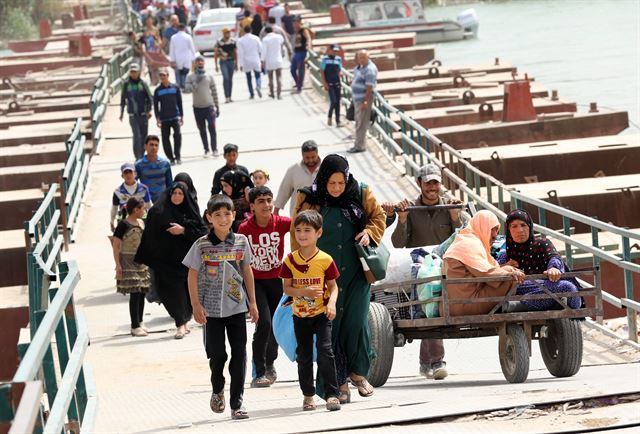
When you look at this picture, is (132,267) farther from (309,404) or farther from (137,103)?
(137,103)

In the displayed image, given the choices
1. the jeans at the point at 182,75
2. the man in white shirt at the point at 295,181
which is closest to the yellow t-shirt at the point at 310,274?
the man in white shirt at the point at 295,181

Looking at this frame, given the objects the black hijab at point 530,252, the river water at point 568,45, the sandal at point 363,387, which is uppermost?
the black hijab at point 530,252

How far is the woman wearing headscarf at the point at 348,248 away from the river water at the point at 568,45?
104 feet

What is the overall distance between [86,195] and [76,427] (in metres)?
14.9

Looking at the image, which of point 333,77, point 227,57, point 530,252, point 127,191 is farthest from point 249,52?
point 530,252

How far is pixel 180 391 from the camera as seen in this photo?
10852 mm

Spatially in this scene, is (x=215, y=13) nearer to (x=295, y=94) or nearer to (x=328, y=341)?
(x=295, y=94)

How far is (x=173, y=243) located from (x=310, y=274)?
184 inches

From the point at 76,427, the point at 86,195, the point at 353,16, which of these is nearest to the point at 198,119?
the point at 86,195

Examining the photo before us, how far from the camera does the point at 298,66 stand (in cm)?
3403

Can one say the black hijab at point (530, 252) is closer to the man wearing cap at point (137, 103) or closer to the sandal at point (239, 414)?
the sandal at point (239, 414)

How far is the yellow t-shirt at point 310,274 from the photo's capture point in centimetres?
887

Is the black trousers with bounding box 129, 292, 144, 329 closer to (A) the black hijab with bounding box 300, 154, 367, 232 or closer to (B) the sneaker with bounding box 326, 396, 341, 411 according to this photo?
(A) the black hijab with bounding box 300, 154, 367, 232

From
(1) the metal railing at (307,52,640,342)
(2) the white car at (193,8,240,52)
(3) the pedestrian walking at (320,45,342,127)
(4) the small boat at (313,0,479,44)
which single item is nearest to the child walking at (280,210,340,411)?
(1) the metal railing at (307,52,640,342)
